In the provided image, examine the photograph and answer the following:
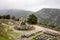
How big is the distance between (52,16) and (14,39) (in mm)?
165048

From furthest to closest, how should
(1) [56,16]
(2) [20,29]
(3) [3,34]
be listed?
1. (1) [56,16]
2. (2) [20,29]
3. (3) [3,34]

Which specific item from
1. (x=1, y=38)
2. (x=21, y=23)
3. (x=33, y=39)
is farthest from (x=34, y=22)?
(x=1, y=38)

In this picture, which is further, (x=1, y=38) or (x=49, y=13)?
(x=49, y=13)

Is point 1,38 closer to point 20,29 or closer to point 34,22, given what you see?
point 20,29

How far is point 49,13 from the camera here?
196 metres

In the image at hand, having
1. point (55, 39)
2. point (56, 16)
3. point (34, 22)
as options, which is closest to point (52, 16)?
point (56, 16)

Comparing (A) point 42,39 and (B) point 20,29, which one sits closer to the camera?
(A) point 42,39

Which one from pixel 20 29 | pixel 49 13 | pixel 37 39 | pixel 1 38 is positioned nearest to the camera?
pixel 1 38

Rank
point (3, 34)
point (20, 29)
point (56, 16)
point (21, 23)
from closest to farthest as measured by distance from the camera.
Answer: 1. point (3, 34)
2. point (20, 29)
3. point (21, 23)
4. point (56, 16)

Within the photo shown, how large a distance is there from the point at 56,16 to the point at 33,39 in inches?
6367

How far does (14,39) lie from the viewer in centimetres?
2370

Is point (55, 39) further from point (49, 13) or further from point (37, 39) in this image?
point (49, 13)

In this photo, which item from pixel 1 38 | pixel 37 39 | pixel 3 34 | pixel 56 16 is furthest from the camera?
pixel 56 16

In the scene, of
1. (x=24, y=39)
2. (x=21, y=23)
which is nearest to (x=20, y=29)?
(x=21, y=23)
